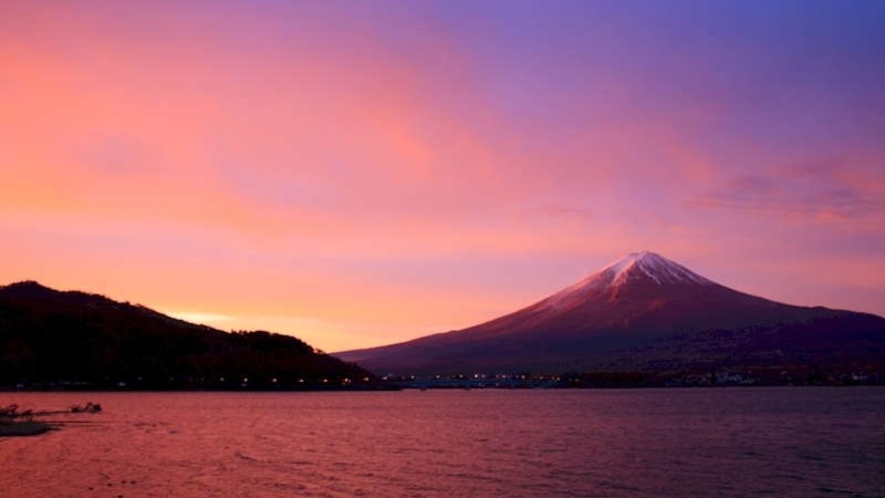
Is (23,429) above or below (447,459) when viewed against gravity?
above

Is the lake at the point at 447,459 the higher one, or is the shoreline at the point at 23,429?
the shoreline at the point at 23,429

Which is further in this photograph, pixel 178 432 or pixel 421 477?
pixel 178 432

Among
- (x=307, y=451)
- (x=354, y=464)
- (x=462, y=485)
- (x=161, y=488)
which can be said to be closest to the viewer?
(x=161, y=488)

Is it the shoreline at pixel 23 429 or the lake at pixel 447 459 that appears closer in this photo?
the lake at pixel 447 459

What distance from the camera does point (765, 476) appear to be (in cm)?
4256

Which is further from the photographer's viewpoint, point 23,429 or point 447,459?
point 23,429

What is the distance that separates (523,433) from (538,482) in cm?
3154

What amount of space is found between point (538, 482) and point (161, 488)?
14.8 metres

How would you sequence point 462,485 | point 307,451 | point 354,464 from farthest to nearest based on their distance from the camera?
1. point 307,451
2. point 354,464
3. point 462,485

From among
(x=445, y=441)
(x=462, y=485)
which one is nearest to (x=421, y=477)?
(x=462, y=485)

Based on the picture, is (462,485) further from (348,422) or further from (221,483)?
(348,422)

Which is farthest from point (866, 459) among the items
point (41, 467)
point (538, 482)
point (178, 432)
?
point (178, 432)

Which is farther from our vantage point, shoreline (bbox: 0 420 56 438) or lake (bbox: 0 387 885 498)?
shoreline (bbox: 0 420 56 438)

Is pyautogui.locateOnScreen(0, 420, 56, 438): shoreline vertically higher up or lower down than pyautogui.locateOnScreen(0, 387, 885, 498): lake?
higher up
